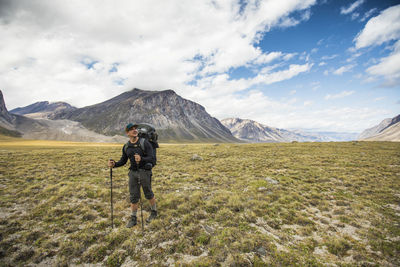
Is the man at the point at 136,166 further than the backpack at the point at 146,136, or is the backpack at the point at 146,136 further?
the backpack at the point at 146,136

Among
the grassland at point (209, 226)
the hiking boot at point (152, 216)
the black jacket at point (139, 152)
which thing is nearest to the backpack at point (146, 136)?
the black jacket at point (139, 152)

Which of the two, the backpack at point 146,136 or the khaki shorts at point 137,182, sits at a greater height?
the backpack at point 146,136

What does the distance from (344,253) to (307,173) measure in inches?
470

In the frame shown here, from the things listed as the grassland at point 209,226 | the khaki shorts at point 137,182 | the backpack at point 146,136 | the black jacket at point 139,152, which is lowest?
the grassland at point 209,226

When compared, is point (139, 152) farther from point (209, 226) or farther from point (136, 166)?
point (209, 226)

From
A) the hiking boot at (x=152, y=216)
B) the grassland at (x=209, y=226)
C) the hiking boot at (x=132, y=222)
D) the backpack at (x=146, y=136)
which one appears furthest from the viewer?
the hiking boot at (x=152, y=216)

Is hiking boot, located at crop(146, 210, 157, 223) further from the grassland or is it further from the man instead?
the man

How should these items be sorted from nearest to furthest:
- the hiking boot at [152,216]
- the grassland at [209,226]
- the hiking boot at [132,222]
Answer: the grassland at [209,226] < the hiking boot at [132,222] < the hiking boot at [152,216]

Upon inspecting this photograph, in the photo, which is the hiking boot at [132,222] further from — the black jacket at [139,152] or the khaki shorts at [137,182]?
the black jacket at [139,152]

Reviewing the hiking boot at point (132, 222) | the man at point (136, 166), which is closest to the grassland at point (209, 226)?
the hiking boot at point (132, 222)

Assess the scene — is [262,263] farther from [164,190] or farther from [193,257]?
[164,190]

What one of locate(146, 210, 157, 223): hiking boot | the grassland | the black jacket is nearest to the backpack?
the black jacket

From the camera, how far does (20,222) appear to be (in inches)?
271

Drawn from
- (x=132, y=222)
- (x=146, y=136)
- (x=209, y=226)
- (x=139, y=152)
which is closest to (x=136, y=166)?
(x=139, y=152)
